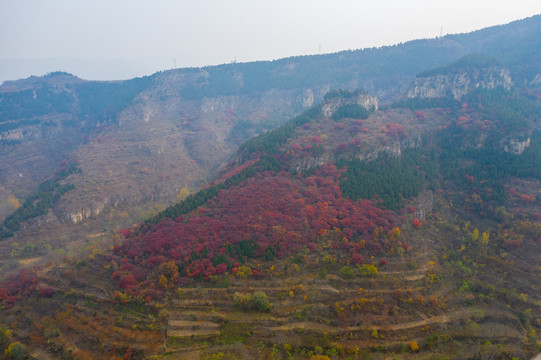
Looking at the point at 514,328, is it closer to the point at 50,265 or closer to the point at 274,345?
the point at 274,345

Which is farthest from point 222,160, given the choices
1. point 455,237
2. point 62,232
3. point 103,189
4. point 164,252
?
point 455,237

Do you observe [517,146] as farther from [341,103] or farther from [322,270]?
[322,270]

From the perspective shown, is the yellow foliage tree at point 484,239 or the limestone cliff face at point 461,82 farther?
the limestone cliff face at point 461,82

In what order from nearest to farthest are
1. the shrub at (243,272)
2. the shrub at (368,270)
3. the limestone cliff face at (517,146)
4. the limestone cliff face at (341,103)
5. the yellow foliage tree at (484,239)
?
the shrub at (243,272) → the shrub at (368,270) → the yellow foliage tree at (484,239) → the limestone cliff face at (517,146) → the limestone cliff face at (341,103)

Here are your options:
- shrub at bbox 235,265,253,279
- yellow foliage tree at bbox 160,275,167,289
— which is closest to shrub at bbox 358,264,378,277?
shrub at bbox 235,265,253,279

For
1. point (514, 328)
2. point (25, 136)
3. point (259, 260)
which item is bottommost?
point (514, 328)

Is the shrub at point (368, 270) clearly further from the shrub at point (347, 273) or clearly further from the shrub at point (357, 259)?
the shrub at point (347, 273)

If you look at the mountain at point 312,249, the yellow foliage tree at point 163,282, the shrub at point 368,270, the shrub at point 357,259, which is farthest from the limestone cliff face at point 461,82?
the yellow foliage tree at point 163,282
